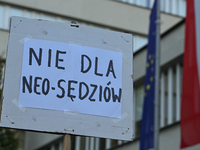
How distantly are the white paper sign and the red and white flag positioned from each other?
6971 millimetres

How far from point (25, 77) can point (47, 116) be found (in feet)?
1.14

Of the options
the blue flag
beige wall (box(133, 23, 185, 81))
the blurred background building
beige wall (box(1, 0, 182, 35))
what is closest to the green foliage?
the blurred background building

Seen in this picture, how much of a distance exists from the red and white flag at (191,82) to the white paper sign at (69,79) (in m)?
6.97

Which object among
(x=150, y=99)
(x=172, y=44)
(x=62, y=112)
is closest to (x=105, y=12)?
(x=172, y=44)

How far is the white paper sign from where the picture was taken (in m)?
4.27

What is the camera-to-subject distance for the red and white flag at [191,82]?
11.4 metres

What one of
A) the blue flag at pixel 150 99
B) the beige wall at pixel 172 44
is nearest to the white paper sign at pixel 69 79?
the blue flag at pixel 150 99

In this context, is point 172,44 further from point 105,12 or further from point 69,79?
point 69,79

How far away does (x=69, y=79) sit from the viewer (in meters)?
4.34

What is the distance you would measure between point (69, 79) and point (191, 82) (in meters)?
7.68

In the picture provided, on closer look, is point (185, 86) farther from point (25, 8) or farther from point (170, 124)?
point (25, 8)

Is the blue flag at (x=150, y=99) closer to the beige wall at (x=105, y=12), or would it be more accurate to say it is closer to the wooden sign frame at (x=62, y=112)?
the wooden sign frame at (x=62, y=112)

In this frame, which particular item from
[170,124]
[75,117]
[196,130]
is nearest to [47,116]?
[75,117]

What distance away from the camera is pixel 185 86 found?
11.8 meters
